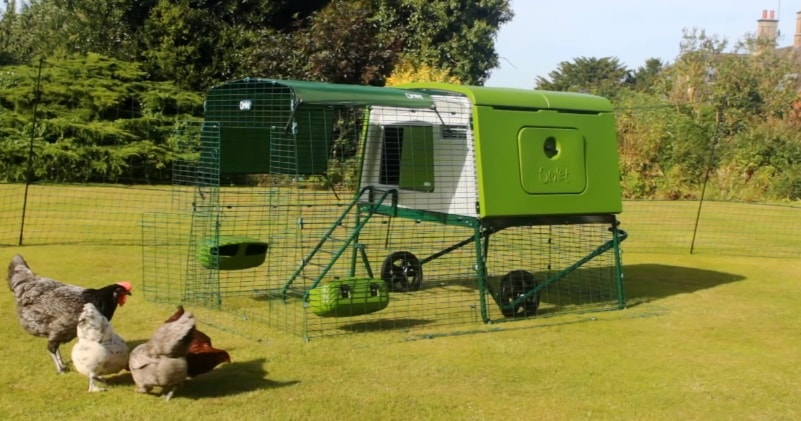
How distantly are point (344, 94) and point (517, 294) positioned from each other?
9.26 feet

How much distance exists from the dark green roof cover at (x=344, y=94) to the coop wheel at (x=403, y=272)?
2.50 metres

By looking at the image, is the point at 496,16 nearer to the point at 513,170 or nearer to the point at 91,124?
the point at 91,124

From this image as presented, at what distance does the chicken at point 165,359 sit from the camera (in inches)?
218

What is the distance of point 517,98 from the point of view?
347 inches

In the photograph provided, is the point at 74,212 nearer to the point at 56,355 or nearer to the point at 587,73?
the point at 56,355

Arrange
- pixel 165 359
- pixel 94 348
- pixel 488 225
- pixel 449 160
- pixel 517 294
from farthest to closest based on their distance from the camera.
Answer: pixel 517 294, pixel 449 160, pixel 488 225, pixel 94 348, pixel 165 359

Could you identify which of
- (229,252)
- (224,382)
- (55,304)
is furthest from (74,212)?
(224,382)

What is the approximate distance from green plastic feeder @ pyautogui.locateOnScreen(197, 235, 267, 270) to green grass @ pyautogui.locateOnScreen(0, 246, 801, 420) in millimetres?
510

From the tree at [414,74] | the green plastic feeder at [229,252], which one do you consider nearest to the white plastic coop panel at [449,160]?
the green plastic feeder at [229,252]

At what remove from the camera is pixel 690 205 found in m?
23.9

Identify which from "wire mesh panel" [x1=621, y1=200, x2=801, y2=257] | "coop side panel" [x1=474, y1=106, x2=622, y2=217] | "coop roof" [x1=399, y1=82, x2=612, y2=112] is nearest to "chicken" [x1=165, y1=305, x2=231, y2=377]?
"coop side panel" [x1=474, y1=106, x2=622, y2=217]

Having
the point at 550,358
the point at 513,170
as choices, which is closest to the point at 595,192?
the point at 513,170

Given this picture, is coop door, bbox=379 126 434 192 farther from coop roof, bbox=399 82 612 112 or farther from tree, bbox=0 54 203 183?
tree, bbox=0 54 203 183

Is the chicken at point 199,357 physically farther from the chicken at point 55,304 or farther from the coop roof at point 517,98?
the coop roof at point 517,98
